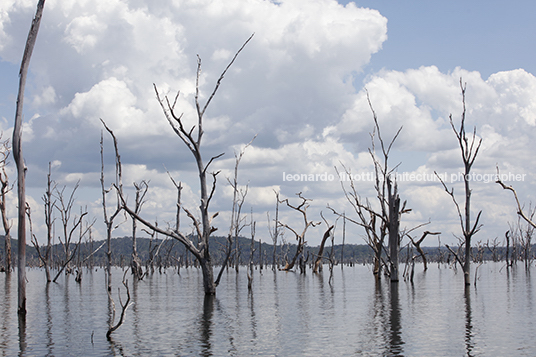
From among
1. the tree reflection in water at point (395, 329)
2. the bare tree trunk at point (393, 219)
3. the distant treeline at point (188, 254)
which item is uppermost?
the bare tree trunk at point (393, 219)

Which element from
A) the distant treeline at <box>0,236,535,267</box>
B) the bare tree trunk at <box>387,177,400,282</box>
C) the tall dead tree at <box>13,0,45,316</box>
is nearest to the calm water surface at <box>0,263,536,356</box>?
the tall dead tree at <box>13,0,45,316</box>

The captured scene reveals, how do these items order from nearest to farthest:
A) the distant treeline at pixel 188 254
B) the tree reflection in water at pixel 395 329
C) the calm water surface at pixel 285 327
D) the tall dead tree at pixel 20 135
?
the tree reflection in water at pixel 395 329, the calm water surface at pixel 285 327, the tall dead tree at pixel 20 135, the distant treeline at pixel 188 254

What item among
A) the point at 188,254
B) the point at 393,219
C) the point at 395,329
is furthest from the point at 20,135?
the point at 188,254

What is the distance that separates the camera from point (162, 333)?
593 inches

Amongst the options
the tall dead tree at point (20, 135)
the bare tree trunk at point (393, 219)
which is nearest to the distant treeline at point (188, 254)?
the bare tree trunk at point (393, 219)

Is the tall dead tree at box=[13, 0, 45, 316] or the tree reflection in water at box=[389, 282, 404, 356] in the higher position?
the tall dead tree at box=[13, 0, 45, 316]

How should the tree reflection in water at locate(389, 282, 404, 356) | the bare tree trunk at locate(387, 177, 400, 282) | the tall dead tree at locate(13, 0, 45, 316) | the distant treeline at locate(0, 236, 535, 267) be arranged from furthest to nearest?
the distant treeline at locate(0, 236, 535, 267) < the bare tree trunk at locate(387, 177, 400, 282) < the tall dead tree at locate(13, 0, 45, 316) < the tree reflection in water at locate(389, 282, 404, 356)

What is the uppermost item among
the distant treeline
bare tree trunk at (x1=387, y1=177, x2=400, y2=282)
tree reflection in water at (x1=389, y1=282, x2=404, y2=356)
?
bare tree trunk at (x1=387, y1=177, x2=400, y2=282)

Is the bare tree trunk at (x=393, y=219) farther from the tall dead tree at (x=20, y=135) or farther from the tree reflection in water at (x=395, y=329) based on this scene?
the tall dead tree at (x=20, y=135)

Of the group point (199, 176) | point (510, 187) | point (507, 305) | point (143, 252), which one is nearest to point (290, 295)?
point (199, 176)

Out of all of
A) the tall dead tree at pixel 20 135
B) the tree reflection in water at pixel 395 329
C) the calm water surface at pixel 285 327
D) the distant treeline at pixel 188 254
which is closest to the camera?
the tree reflection in water at pixel 395 329

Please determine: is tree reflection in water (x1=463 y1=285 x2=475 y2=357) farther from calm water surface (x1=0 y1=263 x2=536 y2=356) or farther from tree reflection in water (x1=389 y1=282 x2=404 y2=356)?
tree reflection in water (x1=389 y1=282 x2=404 y2=356)

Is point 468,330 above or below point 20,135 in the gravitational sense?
below

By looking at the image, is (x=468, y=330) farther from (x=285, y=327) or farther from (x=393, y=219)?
(x=393, y=219)
